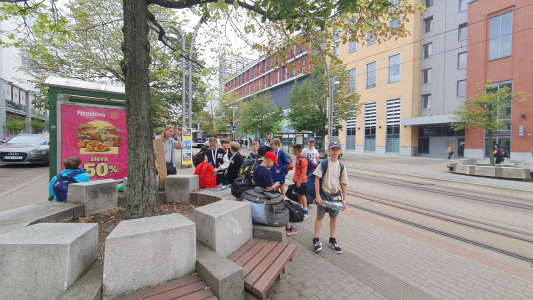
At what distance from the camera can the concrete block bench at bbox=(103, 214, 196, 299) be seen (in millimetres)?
1922

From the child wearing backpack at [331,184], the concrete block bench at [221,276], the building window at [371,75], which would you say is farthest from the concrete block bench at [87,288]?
the building window at [371,75]

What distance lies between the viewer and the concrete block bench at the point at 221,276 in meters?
1.99

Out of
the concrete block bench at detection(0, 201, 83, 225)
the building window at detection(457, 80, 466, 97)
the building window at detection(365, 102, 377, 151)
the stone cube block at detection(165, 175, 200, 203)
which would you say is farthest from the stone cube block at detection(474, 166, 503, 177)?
the building window at detection(365, 102, 377, 151)

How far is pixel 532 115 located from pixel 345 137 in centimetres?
1796

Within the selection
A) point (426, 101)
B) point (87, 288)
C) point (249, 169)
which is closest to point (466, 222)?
point (249, 169)

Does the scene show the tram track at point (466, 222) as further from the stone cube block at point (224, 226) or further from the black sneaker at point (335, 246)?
the stone cube block at point (224, 226)

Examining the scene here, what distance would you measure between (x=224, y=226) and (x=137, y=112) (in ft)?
6.28

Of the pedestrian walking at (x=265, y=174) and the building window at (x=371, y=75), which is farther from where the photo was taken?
the building window at (x=371, y=75)

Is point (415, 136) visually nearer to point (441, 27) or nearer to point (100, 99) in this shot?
point (441, 27)

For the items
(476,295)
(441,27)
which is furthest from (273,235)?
(441,27)

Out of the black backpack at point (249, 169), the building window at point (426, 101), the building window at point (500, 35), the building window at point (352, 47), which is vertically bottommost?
the black backpack at point (249, 169)

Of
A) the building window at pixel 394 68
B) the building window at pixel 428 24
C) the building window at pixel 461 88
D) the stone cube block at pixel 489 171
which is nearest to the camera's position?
the stone cube block at pixel 489 171

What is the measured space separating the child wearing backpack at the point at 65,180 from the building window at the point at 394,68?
100ft

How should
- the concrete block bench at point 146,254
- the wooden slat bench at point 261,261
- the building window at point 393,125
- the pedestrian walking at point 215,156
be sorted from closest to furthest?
the concrete block bench at point 146,254 < the wooden slat bench at point 261,261 < the pedestrian walking at point 215,156 < the building window at point 393,125
